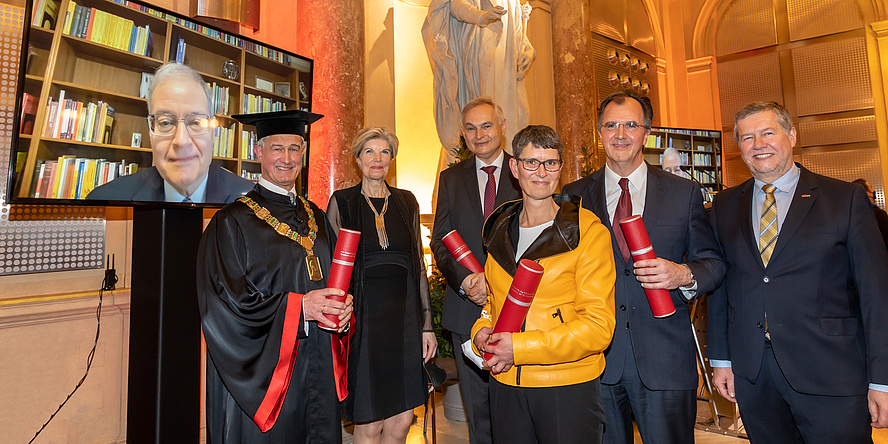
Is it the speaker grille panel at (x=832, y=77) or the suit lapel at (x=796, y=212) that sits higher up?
the speaker grille panel at (x=832, y=77)

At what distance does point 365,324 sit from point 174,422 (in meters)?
0.99

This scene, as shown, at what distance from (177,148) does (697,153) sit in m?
6.92

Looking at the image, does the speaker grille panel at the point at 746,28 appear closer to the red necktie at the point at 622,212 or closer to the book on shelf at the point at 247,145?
the red necktie at the point at 622,212

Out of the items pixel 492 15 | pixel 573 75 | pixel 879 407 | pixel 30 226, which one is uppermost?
pixel 573 75

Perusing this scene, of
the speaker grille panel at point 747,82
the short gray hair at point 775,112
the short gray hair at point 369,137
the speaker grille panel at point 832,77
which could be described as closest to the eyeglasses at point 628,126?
the short gray hair at point 775,112

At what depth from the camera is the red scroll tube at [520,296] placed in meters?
1.59

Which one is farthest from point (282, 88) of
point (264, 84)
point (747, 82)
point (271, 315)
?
point (747, 82)

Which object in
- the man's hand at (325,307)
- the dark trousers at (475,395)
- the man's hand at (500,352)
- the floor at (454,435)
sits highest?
the man's hand at (325,307)

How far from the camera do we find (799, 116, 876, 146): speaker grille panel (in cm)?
995

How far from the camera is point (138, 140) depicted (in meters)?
2.65

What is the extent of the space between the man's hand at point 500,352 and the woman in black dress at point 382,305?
107cm

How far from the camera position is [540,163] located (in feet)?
6.08

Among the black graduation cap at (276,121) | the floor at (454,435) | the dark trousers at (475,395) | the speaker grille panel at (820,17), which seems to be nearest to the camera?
the black graduation cap at (276,121)

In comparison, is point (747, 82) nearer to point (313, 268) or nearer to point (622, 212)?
point (622, 212)
